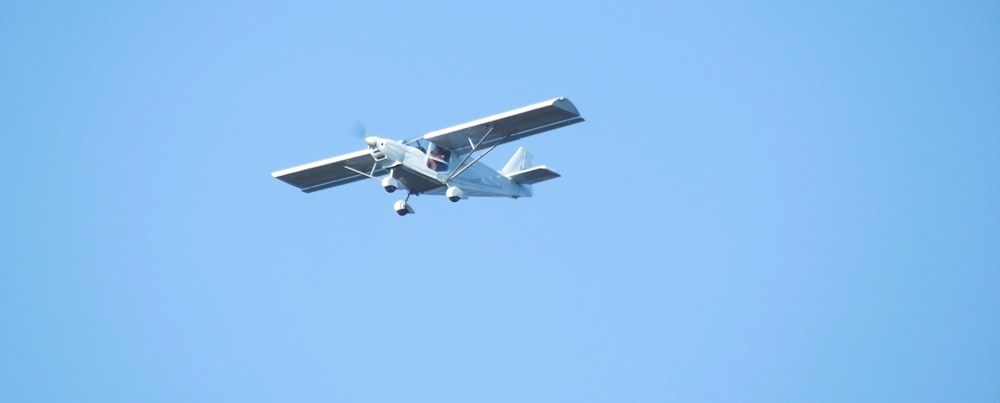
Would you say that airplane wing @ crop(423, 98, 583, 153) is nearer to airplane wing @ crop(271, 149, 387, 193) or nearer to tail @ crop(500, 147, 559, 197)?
tail @ crop(500, 147, 559, 197)

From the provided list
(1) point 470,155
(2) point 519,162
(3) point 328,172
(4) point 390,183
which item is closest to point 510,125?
(1) point 470,155

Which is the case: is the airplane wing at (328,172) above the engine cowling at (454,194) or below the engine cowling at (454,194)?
above

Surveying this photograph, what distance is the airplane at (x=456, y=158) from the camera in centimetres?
3925

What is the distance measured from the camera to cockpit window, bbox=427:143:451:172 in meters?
40.1

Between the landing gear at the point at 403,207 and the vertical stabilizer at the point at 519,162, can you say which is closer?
the landing gear at the point at 403,207

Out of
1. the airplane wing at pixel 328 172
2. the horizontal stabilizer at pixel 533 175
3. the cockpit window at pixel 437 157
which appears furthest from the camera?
the airplane wing at pixel 328 172

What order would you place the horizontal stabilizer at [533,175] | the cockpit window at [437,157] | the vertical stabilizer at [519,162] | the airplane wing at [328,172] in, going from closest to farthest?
the cockpit window at [437,157], the horizontal stabilizer at [533,175], the airplane wing at [328,172], the vertical stabilizer at [519,162]

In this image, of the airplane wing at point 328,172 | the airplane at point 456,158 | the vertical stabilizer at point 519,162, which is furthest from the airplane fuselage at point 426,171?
the vertical stabilizer at point 519,162

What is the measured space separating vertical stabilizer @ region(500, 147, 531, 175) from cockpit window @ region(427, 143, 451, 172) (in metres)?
4.36

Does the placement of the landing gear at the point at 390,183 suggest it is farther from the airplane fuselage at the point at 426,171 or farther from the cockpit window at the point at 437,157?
the cockpit window at the point at 437,157

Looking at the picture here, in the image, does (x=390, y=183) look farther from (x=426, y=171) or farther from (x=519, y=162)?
(x=519, y=162)

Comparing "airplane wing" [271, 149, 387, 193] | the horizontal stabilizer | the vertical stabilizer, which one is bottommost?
the horizontal stabilizer

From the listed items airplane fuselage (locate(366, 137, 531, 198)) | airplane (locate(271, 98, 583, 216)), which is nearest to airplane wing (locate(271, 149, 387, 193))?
airplane (locate(271, 98, 583, 216))

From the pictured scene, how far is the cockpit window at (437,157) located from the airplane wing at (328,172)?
2.56 metres
